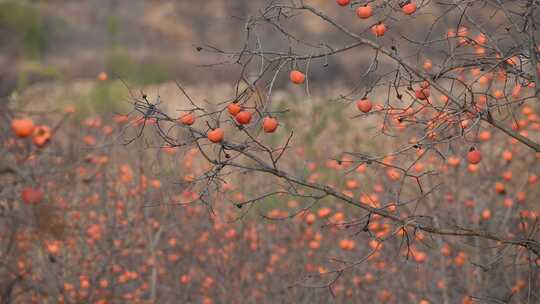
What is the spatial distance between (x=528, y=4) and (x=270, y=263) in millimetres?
3250

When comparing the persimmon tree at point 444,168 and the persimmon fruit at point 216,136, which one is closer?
the persimmon fruit at point 216,136

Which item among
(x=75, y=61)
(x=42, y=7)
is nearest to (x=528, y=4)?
(x=75, y=61)

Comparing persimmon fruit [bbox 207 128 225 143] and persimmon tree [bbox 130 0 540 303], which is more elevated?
persimmon tree [bbox 130 0 540 303]

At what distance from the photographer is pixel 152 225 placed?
5.79 metres

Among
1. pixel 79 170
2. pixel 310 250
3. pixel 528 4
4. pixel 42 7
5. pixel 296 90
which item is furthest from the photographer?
pixel 42 7

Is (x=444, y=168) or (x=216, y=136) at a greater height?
(x=444, y=168)

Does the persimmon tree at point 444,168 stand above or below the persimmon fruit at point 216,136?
above

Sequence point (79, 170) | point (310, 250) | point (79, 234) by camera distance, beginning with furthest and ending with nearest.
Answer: point (79, 170), point (310, 250), point (79, 234)

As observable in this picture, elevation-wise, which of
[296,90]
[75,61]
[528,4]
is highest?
[75,61]

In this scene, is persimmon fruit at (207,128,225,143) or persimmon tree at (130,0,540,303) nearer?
persimmon fruit at (207,128,225,143)

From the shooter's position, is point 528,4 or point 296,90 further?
point 296,90

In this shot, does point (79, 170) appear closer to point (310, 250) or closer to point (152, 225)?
point (152, 225)

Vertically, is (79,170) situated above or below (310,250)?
above

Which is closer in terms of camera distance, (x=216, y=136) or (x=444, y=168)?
(x=216, y=136)
